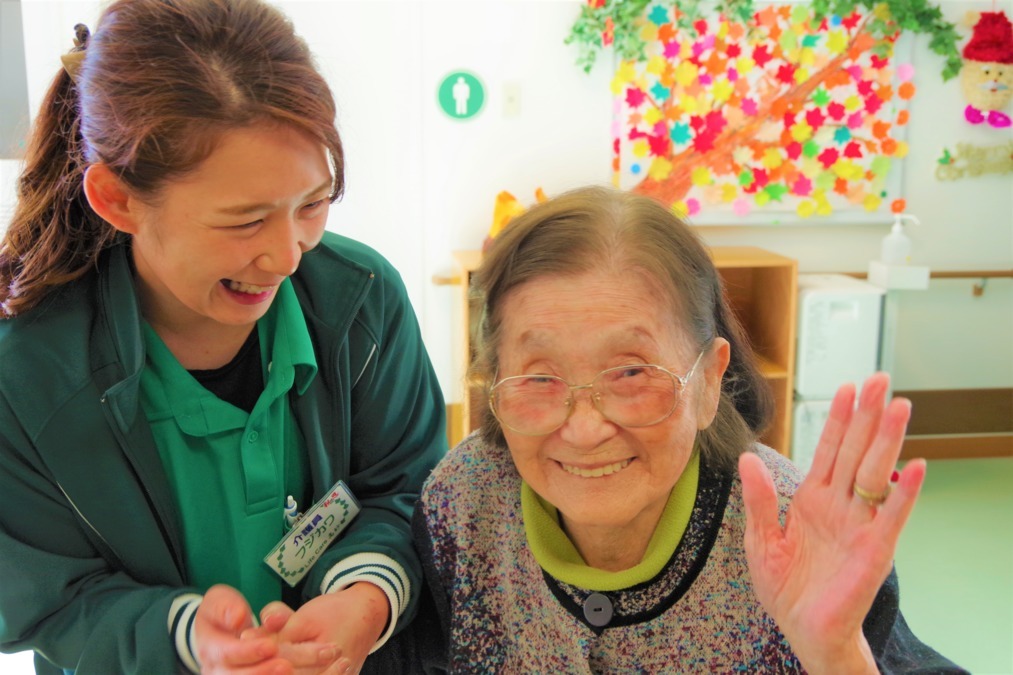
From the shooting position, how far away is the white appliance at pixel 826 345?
3.95 metres

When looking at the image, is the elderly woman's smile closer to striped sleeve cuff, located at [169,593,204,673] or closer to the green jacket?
the green jacket

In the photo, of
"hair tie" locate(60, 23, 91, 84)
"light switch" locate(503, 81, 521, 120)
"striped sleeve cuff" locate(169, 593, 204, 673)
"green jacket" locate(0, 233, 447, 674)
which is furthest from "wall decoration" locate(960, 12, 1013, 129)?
"striped sleeve cuff" locate(169, 593, 204, 673)

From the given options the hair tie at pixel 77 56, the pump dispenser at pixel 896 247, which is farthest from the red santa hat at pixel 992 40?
the hair tie at pixel 77 56

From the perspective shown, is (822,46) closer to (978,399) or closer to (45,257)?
(978,399)

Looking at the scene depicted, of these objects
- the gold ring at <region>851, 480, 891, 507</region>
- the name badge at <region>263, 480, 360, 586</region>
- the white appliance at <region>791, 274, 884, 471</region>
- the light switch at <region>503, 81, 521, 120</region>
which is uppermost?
the light switch at <region>503, 81, 521, 120</region>

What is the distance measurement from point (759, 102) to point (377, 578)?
3437 millimetres

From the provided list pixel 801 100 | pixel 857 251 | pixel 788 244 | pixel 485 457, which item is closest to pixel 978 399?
pixel 857 251

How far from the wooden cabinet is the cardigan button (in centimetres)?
241

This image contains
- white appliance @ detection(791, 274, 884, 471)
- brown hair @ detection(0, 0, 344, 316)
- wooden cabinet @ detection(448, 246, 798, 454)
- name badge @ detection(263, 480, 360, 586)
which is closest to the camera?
brown hair @ detection(0, 0, 344, 316)

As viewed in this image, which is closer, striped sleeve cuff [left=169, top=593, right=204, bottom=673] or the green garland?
striped sleeve cuff [left=169, top=593, right=204, bottom=673]

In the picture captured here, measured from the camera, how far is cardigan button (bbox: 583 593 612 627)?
4.21 ft

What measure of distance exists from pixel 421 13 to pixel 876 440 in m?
3.48

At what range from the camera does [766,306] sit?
13.4 feet

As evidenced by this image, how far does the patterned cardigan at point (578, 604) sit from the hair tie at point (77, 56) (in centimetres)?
81
